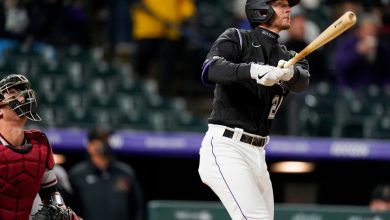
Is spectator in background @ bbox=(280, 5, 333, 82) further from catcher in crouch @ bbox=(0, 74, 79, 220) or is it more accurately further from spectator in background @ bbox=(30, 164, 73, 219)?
catcher in crouch @ bbox=(0, 74, 79, 220)

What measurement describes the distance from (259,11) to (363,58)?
504 cm

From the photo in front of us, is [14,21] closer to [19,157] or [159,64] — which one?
[159,64]

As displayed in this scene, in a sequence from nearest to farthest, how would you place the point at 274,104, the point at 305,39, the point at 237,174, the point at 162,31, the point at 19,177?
the point at 19,177 < the point at 237,174 < the point at 274,104 < the point at 305,39 < the point at 162,31

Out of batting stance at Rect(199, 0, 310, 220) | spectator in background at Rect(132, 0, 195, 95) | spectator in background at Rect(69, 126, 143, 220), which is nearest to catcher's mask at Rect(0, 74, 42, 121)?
batting stance at Rect(199, 0, 310, 220)

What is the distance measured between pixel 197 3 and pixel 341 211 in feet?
17.9

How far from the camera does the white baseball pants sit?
554cm

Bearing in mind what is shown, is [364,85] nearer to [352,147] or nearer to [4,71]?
[352,147]

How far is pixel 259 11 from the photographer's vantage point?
Result: 19.2ft

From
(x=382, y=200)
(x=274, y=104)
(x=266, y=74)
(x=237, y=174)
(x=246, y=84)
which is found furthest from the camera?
(x=382, y=200)

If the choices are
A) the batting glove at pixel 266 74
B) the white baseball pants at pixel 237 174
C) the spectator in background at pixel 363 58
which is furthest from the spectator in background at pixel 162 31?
the batting glove at pixel 266 74

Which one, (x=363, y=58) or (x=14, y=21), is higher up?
(x=14, y=21)

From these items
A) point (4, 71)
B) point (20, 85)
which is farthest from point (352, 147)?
point (20, 85)

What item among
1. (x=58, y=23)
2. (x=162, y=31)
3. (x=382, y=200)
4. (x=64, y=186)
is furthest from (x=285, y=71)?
(x=58, y=23)

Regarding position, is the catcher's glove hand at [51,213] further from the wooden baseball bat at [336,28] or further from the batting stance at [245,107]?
the wooden baseball bat at [336,28]
